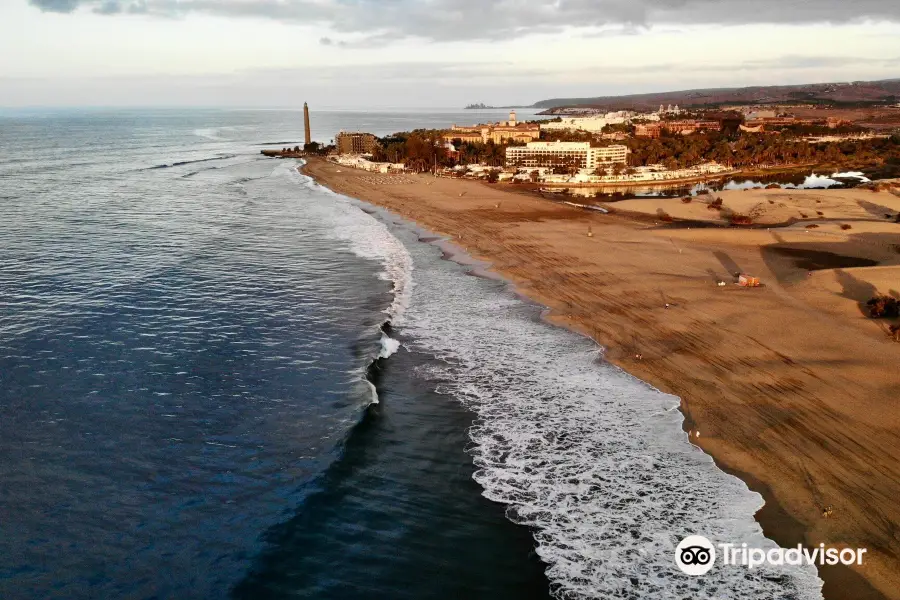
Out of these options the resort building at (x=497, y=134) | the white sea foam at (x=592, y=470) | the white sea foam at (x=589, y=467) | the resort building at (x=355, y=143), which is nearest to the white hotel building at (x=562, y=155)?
the resort building at (x=497, y=134)

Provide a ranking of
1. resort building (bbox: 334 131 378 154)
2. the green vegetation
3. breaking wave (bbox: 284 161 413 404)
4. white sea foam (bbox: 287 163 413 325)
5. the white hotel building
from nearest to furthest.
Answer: breaking wave (bbox: 284 161 413 404)
white sea foam (bbox: 287 163 413 325)
the green vegetation
the white hotel building
resort building (bbox: 334 131 378 154)

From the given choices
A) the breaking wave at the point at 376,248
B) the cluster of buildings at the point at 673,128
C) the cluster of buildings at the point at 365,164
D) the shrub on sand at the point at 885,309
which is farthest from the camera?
the cluster of buildings at the point at 673,128

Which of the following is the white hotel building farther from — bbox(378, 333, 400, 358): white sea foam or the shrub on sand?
bbox(378, 333, 400, 358): white sea foam

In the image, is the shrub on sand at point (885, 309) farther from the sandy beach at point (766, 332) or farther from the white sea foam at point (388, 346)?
the white sea foam at point (388, 346)

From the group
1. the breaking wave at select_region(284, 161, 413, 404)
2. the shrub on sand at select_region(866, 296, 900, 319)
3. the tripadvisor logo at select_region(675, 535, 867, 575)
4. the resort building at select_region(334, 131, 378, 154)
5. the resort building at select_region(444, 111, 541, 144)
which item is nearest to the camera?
the tripadvisor logo at select_region(675, 535, 867, 575)

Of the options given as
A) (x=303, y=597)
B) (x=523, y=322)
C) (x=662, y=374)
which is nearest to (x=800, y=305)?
(x=662, y=374)

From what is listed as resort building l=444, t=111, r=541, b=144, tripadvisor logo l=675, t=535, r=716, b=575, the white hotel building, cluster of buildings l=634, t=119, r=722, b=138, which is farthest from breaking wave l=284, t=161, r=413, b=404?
cluster of buildings l=634, t=119, r=722, b=138

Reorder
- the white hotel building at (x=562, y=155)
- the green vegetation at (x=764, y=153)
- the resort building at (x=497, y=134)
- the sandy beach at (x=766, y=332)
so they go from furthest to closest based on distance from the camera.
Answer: the resort building at (x=497, y=134) < the white hotel building at (x=562, y=155) < the green vegetation at (x=764, y=153) < the sandy beach at (x=766, y=332)
